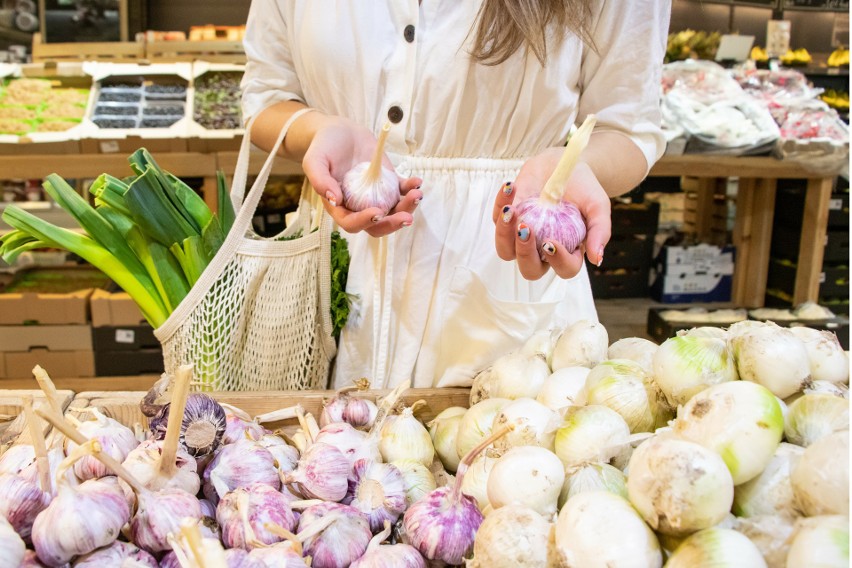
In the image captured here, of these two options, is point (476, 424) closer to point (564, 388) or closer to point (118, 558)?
point (564, 388)

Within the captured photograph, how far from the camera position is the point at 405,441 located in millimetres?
851

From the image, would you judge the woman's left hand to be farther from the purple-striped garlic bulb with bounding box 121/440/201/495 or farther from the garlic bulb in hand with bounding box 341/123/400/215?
the purple-striped garlic bulb with bounding box 121/440/201/495

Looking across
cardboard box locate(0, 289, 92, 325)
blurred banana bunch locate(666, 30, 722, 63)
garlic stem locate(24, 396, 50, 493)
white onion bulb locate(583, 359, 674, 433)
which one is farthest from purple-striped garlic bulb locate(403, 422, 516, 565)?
blurred banana bunch locate(666, 30, 722, 63)

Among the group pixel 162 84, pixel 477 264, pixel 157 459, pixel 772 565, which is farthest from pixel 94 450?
pixel 162 84

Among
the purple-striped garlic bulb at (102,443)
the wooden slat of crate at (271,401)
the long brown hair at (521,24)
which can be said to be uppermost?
the long brown hair at (521,24)

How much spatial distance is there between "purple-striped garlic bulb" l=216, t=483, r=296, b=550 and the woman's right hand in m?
0.35

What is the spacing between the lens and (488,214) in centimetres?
116

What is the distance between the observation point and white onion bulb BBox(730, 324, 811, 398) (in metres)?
0.68

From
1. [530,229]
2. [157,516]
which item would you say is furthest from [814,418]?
[157,516]

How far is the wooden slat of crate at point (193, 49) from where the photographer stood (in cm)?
292

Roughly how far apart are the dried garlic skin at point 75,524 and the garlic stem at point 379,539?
Result: 0.69 ft

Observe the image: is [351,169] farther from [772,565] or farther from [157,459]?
[772,565]

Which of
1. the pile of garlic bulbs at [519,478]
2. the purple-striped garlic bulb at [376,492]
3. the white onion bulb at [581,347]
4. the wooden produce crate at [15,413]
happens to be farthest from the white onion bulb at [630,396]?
the wooden produce crate at [15,413]

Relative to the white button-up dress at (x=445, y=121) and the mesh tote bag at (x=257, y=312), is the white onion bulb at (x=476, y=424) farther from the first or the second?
the mesh tote bag at (x=257, y=312)
